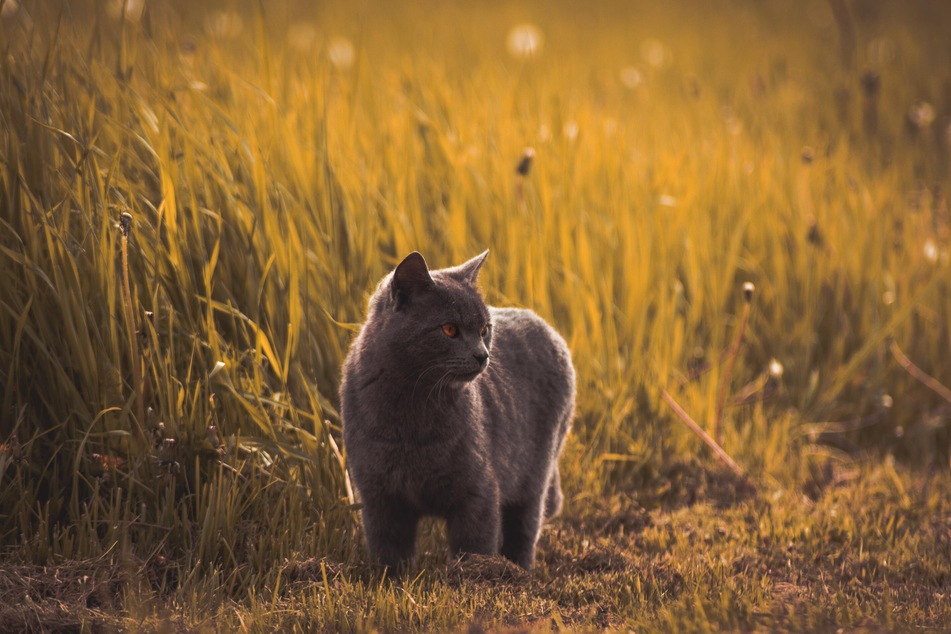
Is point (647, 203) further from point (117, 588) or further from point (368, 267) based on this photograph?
point (117, 588)

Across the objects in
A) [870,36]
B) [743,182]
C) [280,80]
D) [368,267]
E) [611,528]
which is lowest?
[611,528]

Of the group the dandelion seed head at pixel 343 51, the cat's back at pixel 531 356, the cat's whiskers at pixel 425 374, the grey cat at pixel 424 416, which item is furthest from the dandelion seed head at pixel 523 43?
the cat's whiskers at pixel 425 374

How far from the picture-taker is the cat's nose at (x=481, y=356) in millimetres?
2877

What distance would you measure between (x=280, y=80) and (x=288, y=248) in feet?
6.84

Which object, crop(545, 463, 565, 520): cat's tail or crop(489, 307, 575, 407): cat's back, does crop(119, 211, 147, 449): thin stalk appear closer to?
crop(489, 307, 575, 407): cat's back

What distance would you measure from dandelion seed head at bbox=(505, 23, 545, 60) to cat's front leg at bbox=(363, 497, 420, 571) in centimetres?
477

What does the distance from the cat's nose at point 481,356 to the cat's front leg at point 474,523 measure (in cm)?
45

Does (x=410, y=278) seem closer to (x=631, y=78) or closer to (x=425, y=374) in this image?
(x=425, y=374)

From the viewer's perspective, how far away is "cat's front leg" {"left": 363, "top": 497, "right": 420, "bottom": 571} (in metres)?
3.06

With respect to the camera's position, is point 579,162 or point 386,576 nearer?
point 386,576

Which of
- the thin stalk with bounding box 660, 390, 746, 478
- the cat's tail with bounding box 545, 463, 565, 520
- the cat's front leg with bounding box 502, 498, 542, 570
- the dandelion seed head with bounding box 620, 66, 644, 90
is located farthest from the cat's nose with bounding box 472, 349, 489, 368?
the dandelion seed head with bounding box 620, 66, 644, 90

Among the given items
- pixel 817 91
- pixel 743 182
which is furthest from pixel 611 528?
pixel 817 91

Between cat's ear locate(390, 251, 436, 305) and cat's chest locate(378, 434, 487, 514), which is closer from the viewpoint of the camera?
cat's ear locate(390, 251, 436, 305)

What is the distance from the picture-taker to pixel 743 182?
5.74 meters
